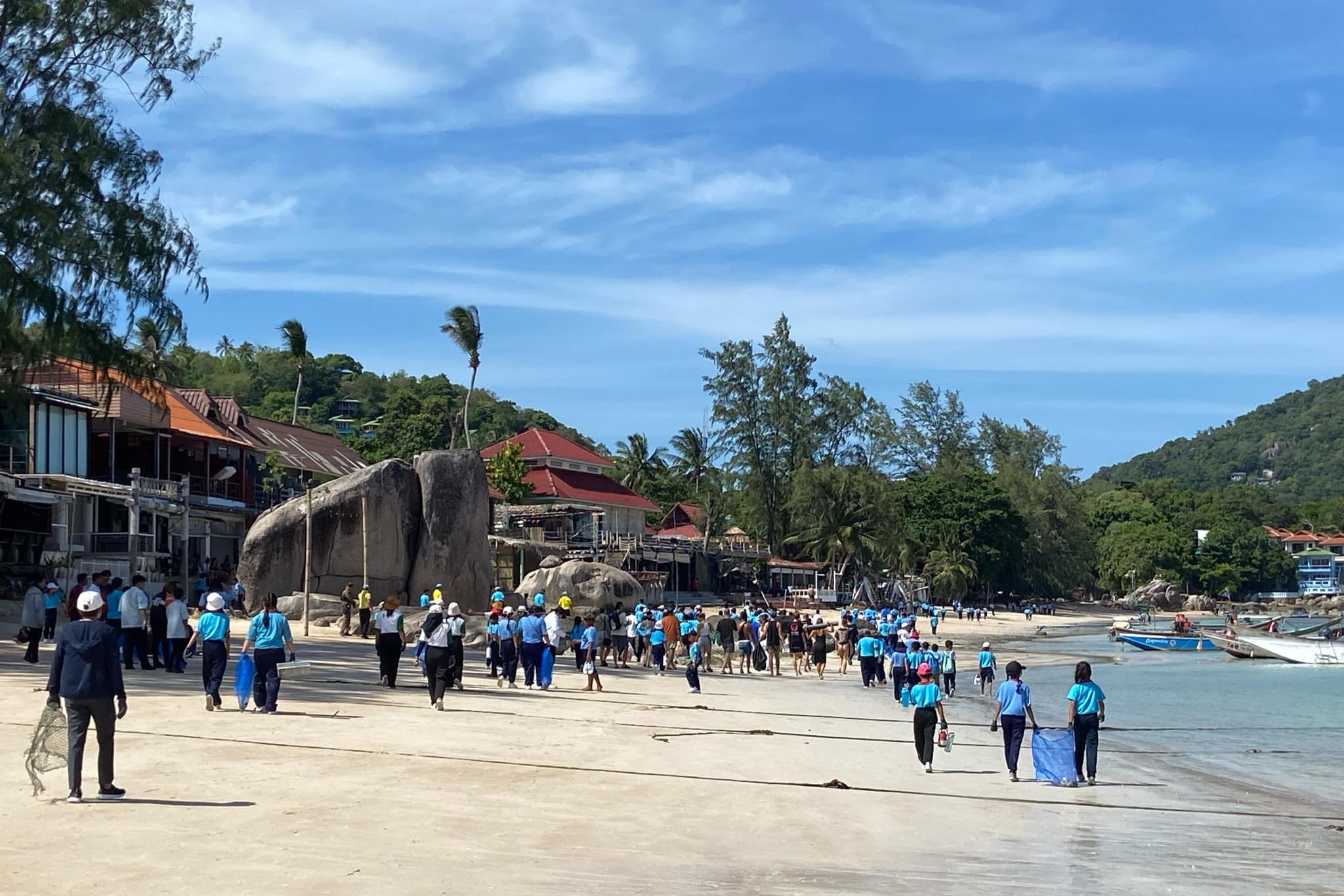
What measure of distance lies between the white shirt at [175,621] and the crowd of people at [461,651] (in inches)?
0.9

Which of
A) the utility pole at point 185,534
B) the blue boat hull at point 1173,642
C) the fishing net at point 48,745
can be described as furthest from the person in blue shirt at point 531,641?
the blue boat hull at point 1173,642

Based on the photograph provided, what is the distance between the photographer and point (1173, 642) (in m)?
58.2

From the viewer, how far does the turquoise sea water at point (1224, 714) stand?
749 inches

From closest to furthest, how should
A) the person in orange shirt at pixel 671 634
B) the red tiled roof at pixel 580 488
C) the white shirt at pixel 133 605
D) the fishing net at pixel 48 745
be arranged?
1. the fishing net at pixel 48 745
2. the white shirt at pixel 133 605
3. the person in orange shirt at pixel 671 634
4. the red tiled roof at pixel 580 488

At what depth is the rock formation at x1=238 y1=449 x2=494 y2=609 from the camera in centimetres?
3697

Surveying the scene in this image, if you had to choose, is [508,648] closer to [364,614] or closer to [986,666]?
[364,614]

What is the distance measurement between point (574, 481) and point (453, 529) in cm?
3552

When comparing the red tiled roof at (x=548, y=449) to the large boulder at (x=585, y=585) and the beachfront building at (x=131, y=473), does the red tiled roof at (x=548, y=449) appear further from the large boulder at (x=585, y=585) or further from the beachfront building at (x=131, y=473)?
the large boulder at (x=585, y=585)

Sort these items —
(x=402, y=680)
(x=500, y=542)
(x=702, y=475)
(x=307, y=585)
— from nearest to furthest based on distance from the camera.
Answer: (x=402, y=680), (x=307, y=585), (x=500, y=542), (x=702, y=475)

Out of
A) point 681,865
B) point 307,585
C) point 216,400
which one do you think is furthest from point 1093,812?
point 216,400

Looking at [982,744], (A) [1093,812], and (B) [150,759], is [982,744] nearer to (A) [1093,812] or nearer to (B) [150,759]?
(A) [1093,812]

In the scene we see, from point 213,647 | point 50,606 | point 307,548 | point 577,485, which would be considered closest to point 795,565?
point 577,485

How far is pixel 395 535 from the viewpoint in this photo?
37875mm

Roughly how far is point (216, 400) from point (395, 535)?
23.2m
